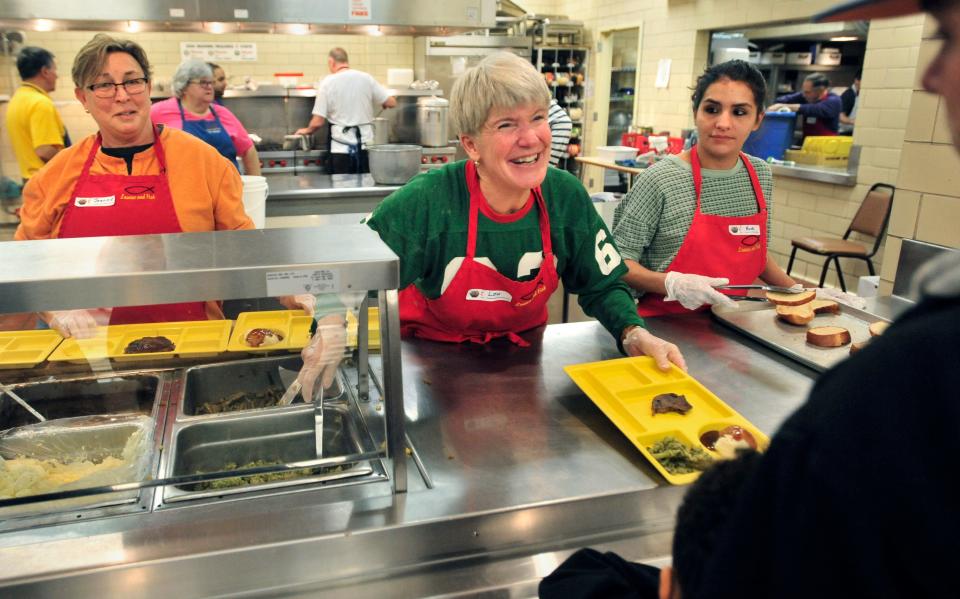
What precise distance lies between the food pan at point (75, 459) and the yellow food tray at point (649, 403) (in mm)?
962

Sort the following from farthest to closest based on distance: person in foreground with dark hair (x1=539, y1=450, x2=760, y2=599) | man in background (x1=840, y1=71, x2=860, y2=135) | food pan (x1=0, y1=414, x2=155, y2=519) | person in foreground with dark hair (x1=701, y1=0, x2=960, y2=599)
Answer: man in background (x1=840, y1=71, x2=860, y2=135) → food pan (x1=0, y1=414, x2=155, y2=519) → person in foreground with dark hair (x1=539, y1=450, x2=760, y2=599) → person in foreground with dark hair (x1=701, y1=0, x2=960, y2=599)

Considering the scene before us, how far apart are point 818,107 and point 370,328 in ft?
23.8

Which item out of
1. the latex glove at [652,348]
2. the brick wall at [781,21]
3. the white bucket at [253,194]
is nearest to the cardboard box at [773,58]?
the brick wall at [781,21]

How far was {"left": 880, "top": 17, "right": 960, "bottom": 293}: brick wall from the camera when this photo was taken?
100.0 inches

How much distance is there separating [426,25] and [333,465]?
358 centimetres

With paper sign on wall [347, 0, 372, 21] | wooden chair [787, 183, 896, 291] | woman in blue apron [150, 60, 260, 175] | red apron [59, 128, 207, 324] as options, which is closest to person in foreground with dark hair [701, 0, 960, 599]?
red apron [59, 128, 207, 324]

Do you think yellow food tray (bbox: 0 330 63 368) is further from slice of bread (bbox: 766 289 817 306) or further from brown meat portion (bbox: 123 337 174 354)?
slice of bread (bbox: 766 289 817 306)

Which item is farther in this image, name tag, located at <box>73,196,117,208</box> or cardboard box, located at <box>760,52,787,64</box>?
cardboard box, located at <box>760,52,787,64</box>

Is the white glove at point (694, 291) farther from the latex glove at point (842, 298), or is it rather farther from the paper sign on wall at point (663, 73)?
the paper sign on wall at point (663, 73)

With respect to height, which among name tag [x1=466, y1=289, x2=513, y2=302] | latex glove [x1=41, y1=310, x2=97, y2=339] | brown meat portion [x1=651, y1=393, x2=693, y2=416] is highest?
latex glove [x1=41, y1=310, x2=97, y2=339]

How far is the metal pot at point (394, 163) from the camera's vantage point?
17.1ft

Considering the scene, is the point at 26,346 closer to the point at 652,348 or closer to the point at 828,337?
the point at 652,348

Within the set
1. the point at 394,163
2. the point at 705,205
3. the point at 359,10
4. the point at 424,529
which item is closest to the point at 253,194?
the point at 359,10

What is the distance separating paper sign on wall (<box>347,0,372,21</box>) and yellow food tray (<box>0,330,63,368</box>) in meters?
3.11
